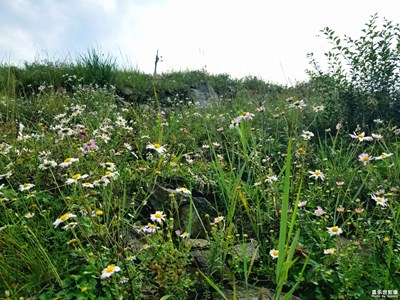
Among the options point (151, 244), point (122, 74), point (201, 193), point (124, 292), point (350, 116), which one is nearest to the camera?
point (124, 292)

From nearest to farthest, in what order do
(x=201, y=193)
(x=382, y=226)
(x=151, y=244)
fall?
(x=151, y=244), (x=382, y=226), (x=201, y=193)

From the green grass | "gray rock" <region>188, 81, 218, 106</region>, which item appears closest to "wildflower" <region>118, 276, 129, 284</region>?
the green grass

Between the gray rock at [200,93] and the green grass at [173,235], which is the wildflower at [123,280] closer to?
the green grass at [173,235]

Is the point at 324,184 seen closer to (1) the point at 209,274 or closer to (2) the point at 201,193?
(2) the point at 201,193

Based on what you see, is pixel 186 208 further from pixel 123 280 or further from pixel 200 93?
pixel 200 93

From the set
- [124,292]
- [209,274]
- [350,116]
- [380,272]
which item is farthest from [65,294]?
[350,116]

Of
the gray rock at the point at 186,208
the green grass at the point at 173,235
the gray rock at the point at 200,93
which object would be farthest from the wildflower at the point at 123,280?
the gray rock at the point at 200,93

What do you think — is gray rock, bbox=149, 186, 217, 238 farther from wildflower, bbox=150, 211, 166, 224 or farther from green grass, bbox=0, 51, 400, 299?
wildflower, bbox=150, 211, 166, 224

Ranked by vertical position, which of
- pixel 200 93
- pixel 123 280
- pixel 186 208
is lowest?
pixel 123 280

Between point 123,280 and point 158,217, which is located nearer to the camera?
point 123,280

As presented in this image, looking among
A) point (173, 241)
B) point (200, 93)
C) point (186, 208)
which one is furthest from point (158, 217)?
point (200, 93)

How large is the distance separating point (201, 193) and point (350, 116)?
2.33 m

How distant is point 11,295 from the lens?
159 cm

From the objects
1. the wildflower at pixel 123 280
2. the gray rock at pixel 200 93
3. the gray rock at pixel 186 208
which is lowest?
the wildflower at pixel 123 280
